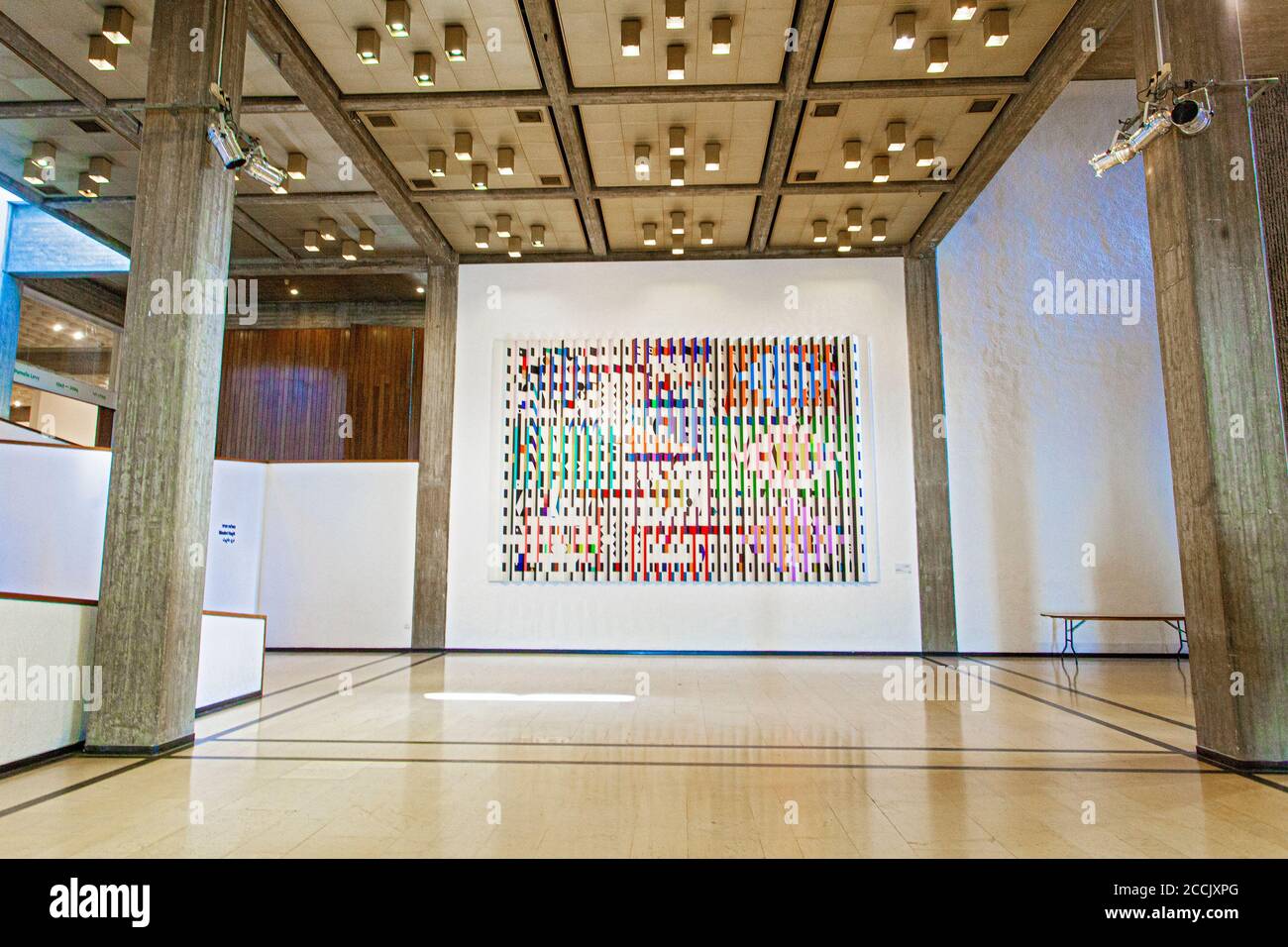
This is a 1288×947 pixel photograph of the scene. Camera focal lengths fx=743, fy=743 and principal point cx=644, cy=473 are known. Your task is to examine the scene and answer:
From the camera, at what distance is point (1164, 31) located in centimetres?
430

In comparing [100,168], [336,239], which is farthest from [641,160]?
[100,168]

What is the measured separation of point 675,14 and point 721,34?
1.47ft

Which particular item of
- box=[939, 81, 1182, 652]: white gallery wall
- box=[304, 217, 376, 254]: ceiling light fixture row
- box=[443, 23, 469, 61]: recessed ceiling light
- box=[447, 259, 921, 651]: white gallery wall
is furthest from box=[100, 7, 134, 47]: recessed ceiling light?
box=[939, 81, 1182, 652]: white gallery wall

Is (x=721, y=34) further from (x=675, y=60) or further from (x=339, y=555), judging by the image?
(x=339, y=555)

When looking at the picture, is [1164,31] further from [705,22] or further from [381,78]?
[381,78]

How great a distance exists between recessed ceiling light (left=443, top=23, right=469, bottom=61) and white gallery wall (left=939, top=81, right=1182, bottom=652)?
6.21m

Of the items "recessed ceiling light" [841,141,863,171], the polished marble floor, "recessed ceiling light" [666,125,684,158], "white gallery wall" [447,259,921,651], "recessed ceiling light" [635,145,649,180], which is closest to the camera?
the polished marble floor

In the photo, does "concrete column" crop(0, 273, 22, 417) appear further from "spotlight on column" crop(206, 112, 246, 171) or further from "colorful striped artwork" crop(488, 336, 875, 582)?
"spotlight on column" crop(206, 112, 246, 171)

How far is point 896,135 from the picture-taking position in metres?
6.85

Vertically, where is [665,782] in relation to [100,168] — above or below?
below

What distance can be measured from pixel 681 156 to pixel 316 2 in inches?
131

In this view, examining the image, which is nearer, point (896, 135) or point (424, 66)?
point (424, 66)

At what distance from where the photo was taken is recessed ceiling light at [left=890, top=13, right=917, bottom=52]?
17.9 feet

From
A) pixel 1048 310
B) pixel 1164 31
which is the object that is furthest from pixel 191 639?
pixel 1048 310
